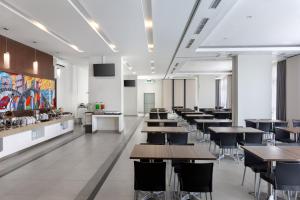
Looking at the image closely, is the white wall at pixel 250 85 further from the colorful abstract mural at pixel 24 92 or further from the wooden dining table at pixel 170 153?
the colorful abstract mural at pixel 24 92

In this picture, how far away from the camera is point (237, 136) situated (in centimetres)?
674

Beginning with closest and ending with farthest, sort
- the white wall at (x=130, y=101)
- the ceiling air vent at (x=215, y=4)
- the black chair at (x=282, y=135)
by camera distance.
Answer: the ceiling air vent at (x=215, y=4) → the black chair at (x=282, y=135) → the white wall at (x=130, y=101)

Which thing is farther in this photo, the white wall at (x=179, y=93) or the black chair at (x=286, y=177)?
the white wall at (x=179, y=93)

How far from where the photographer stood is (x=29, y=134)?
721cm

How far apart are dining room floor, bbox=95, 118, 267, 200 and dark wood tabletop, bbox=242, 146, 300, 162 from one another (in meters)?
0.79

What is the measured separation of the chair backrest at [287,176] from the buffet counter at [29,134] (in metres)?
5.93

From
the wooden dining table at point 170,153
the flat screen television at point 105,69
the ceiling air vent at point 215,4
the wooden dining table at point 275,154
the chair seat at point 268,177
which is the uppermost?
the ceiling air vent at point 215,4

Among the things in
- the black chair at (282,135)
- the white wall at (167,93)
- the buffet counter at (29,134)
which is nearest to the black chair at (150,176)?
the buffet counter at (29,134)

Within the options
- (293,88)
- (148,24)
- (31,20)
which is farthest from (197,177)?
(293,88)

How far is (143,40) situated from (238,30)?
3005 mm

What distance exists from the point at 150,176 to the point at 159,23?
411 centimetres

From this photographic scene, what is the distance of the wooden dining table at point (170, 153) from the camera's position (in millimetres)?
3631

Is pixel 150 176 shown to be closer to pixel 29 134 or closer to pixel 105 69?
pixel 29 134

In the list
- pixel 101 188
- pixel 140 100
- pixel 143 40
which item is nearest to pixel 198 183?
pixel 101 188
